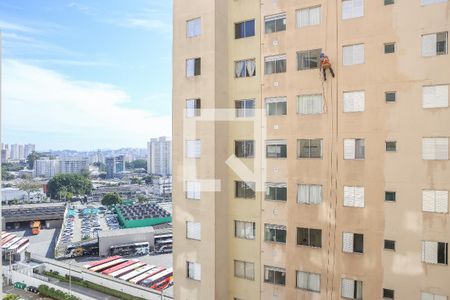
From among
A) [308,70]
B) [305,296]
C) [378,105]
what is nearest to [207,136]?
[308,70]

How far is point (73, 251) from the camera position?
62531mm

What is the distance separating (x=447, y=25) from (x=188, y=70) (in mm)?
12048

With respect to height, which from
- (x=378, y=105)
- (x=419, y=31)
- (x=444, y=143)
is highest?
(x=419, y=31)

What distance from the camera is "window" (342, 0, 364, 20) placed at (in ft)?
49.1

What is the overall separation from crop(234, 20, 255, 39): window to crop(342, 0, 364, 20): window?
4.61m

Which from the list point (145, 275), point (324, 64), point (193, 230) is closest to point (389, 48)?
point (324, 64)

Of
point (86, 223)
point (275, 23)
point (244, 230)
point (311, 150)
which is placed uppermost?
point (275, 23)

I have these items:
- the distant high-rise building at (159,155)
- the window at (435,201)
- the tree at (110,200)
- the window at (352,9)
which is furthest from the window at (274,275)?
the distant high-rise building at (159,155)

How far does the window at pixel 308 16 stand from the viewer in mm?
15828

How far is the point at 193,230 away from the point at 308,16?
1250cm

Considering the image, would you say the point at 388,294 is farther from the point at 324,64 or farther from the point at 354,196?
the point at 324,64

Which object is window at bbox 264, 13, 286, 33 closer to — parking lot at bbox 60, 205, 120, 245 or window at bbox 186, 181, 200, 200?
window at bbox 186, 181, 200, 200

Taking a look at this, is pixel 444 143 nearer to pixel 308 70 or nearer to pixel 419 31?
pixel 419 31

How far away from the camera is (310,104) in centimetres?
1603
